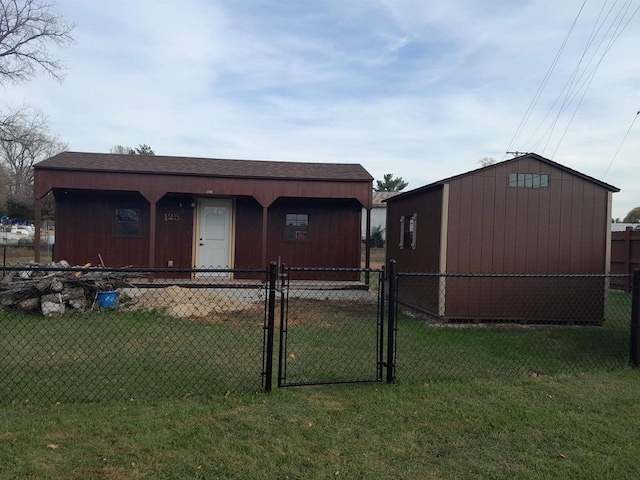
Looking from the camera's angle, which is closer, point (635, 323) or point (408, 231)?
point (635, 323)

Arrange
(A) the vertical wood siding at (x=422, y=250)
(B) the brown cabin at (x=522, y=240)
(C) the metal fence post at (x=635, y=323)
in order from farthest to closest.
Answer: (A) the vertical wood siding at (x=422, y=250)
(B) the brown cabin at (x=522, y=240)
(C) the metal fence post at (x=635, y=323)

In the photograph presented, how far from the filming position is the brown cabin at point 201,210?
1181 centimetres

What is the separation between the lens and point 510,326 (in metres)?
8.37

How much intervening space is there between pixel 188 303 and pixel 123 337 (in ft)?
9.75

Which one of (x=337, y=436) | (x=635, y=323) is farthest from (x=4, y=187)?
(x=635, y=323)

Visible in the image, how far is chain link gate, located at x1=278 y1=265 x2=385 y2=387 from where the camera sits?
15.7ft

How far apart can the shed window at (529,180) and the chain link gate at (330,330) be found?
3.11 metres

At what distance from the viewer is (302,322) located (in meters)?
8.45

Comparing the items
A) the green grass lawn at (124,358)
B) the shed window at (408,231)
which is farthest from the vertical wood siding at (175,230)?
the shed window at (408,231)

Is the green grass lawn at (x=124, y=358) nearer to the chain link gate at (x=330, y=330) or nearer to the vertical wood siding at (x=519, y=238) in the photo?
the chain link gate at (x=330, y=330)

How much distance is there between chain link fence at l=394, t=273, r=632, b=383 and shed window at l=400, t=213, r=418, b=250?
0.88 metres

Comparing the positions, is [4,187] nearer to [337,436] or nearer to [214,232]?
[214,232]

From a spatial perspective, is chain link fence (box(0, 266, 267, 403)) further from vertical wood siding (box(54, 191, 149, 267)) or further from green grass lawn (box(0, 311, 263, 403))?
vertical wood siding (box(54, 191, 149, 267))

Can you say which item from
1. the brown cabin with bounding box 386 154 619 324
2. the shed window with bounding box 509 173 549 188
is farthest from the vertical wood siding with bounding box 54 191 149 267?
the shed window with bounding box 509 173 549 188
